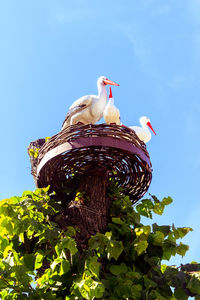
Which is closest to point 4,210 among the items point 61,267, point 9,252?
point 9,252

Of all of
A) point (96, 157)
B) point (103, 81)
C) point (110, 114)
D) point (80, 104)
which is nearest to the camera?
point (96, 157)

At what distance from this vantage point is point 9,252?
201 centimetres

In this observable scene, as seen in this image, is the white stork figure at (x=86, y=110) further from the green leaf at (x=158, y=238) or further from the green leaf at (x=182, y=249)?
the green leaf at (x=182, y=249)

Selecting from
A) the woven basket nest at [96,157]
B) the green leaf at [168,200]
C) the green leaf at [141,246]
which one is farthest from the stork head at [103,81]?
the green leaf at [141,246]

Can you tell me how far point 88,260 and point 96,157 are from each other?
33.2 inches

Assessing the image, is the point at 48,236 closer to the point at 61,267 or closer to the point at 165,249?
the point at 61,267

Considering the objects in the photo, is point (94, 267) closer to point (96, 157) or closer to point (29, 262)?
point (29, 262)

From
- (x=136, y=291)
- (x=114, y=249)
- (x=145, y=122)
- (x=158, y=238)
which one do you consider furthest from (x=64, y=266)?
(x=145, y=122)

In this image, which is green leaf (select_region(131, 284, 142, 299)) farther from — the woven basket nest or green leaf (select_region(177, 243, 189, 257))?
the woven basket nest

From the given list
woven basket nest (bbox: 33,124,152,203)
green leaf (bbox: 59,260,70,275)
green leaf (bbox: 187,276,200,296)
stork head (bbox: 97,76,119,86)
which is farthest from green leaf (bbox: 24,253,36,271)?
stork head (bbox: 97,76,119,86)

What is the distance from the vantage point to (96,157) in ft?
8.34

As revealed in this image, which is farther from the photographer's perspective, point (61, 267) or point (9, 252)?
point (9, 252)

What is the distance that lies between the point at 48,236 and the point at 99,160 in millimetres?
772

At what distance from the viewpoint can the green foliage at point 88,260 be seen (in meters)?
1.82
